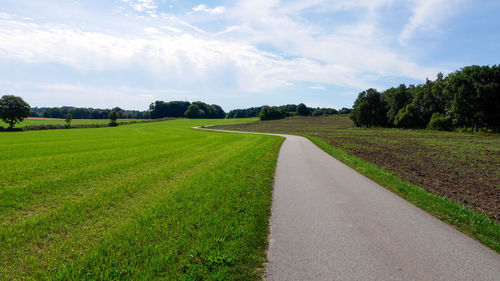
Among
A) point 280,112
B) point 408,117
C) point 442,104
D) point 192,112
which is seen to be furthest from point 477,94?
point 192,112

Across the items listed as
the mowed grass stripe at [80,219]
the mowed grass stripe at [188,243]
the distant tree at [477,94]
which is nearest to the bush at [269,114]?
the distant tree at [477,94]

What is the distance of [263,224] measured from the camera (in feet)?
18.0

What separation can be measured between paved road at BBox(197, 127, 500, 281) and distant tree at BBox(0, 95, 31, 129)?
255 feet

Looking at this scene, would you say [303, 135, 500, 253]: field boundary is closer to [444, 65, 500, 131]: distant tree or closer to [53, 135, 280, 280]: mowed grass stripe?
[53, 135, 280, 280]: mowed grass stripe

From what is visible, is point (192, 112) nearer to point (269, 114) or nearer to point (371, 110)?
point (269, 114)

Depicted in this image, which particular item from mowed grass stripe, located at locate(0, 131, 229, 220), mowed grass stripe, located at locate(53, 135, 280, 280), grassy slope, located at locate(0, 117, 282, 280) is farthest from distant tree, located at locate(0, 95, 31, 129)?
mowed grass stripe, located at locate(53, 135, 280, 280)

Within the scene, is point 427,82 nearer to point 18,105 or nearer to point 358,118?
point 358,118

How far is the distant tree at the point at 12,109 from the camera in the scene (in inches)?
2248

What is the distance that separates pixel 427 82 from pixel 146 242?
241ft

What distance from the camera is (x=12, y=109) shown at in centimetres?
5791

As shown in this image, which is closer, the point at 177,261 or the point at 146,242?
the point at 177,261

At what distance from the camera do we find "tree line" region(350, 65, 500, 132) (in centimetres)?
4162

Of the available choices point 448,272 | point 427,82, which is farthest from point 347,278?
point 427,82

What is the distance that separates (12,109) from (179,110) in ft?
309
